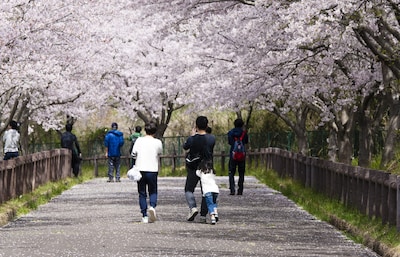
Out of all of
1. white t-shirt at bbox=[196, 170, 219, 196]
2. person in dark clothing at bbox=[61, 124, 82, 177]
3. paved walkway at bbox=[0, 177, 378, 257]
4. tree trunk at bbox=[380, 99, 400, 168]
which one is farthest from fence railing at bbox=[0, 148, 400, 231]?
white t-shirt at bbox=[196, 170, 219, 196]

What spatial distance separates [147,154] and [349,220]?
3.54m

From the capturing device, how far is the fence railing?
48.4ft

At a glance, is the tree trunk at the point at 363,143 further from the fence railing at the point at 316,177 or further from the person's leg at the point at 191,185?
the person's leg at the point at 191,185

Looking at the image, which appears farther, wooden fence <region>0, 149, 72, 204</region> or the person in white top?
wooden fence <region>0, 149, 72, 204</region>

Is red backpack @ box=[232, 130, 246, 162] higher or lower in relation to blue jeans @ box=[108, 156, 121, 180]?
higher

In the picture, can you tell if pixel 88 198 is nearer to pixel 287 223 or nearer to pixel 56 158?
pixel 56 158

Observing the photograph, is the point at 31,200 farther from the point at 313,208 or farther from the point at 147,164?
the point at 313,208

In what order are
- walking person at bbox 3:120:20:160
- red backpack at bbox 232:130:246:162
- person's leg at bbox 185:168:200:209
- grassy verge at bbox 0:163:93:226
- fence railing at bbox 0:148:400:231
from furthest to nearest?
walking person at bbox 3:120:20:160 → red backpack at bbox 232:130:246:162 → grassy verge at bbox 0:163:93:226 → person's leg at bbox 185:168:200:209 → fence railing at bbox 0:148:400:231

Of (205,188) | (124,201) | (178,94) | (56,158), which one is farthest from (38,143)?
(205,188)

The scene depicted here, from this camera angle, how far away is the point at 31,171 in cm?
2583

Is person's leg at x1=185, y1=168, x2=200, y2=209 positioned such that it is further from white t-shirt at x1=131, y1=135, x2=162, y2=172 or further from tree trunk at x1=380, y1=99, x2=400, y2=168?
tree trunk at x1=380, y1=99, x2=400, y2=168

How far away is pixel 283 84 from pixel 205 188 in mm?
12421

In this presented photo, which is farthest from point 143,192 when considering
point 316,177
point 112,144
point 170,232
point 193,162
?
point 112,144

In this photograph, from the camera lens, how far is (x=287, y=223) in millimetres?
18000
